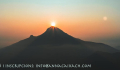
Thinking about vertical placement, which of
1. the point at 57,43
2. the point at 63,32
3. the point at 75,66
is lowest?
the point at 75,66

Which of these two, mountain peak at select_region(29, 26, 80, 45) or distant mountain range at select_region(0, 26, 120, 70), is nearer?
distant mountain range at select_region(0, 26, 120, 70)

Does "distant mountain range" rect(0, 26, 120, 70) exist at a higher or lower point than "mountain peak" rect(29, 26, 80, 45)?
lower

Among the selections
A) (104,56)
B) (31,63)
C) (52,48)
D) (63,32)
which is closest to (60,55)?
(52,48)

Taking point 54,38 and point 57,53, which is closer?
point 57,53

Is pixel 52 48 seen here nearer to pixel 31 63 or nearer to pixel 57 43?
pixel 57 43

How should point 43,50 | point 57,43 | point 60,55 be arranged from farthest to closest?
point 57,43 → point 43,50 → point 60,55

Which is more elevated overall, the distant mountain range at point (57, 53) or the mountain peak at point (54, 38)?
the mountain peak at point (54, 38)

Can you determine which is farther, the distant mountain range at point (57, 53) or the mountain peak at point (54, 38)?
the mountain peak at point (54, 38)

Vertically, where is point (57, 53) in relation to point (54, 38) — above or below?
below
